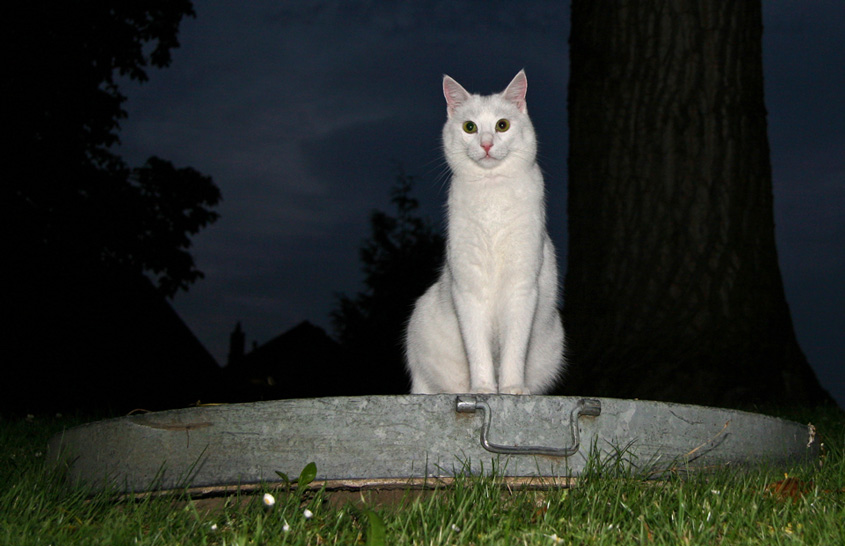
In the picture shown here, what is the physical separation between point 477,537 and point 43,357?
Result: 31.7 ft

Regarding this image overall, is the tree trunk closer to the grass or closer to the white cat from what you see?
the white cat

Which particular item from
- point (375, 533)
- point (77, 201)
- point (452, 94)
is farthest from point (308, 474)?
point (77, 201)

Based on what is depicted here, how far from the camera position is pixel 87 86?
10.2 m

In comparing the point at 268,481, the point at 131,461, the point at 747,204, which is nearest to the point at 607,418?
the point at 268,481

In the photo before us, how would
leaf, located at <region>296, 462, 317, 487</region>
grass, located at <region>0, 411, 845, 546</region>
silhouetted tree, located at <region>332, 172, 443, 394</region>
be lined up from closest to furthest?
1. grass, located at <region>0, 411, 845, 546</region>
2. leaf, located at <region>296, 462, 317, 487</region>
3. silhouetted tree, located at <region>332, 172, 443, 394</region>

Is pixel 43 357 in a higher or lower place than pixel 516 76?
lower

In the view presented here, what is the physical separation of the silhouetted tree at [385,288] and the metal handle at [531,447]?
1055cm

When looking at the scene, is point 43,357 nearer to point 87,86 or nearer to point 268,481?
point 87,86

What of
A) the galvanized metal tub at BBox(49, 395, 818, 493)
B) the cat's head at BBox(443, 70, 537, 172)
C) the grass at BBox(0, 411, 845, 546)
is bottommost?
the grass at BBox(0, 411, 845, 546)

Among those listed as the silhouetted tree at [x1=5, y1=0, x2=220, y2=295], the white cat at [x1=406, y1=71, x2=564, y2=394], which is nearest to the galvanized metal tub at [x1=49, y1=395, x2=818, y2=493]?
the white cat at [x1=406, y1=71, x2=564, y2=394]

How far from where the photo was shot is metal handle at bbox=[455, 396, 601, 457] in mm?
2529

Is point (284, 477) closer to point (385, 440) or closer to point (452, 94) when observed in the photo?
point (385, 440)

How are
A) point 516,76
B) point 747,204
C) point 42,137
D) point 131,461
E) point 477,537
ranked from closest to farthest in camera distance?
1. point 477,537
2. point 131,461
3. point 516,76
4. point 747,204
5. point 42,137

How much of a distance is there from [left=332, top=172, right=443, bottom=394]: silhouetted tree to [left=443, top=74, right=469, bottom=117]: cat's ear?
9.39 m
